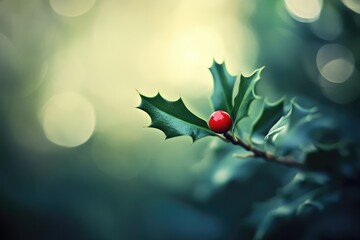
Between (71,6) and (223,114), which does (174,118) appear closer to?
(223,114)

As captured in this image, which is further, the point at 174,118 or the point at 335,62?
the point at 335,62

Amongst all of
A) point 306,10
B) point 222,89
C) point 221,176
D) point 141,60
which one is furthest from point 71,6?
point 222,89

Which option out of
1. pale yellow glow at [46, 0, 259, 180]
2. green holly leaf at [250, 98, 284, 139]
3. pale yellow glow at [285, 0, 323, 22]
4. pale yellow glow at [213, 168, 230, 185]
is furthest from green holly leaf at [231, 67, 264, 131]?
pale yellow glow at [46, 0, 259, 180]

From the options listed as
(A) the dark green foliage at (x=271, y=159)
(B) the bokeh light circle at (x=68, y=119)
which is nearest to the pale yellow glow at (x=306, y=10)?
(A) the dark green foliage at (x=271, y=159)

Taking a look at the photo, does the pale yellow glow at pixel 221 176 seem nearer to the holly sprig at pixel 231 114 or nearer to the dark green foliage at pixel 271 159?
the dark green foliage at pixel 271 159

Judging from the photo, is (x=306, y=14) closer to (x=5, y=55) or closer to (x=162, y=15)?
(x=162, y=15)
